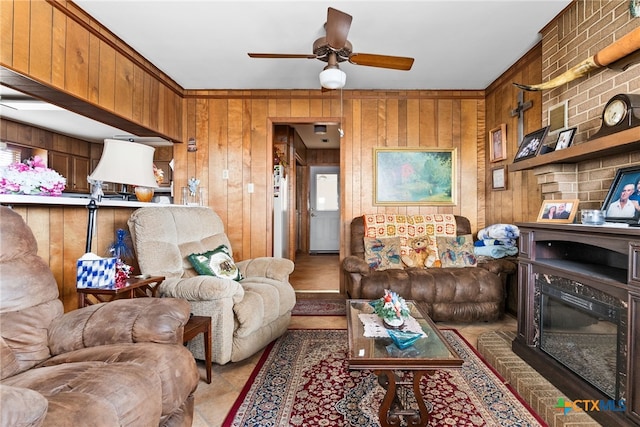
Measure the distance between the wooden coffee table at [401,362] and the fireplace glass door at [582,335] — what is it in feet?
2.56

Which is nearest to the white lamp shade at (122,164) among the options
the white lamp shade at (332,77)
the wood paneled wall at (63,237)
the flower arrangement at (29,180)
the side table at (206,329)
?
the flower arrangement at (29,180)

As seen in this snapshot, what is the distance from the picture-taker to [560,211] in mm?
2127

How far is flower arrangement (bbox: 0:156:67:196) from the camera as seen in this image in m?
1.66

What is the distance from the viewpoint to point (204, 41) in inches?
111

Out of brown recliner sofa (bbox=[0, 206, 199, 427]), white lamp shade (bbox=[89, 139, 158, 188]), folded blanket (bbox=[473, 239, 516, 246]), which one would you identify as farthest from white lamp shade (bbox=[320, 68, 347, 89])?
folded blanket (bbox=[473, 239, 516, 246])

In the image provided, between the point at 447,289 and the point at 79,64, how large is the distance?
3.47m

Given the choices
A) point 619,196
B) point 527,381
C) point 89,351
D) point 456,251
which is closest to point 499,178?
point 456,251

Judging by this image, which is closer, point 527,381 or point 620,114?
point 620,114

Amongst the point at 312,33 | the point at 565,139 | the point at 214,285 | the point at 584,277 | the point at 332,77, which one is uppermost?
the point at 312,33

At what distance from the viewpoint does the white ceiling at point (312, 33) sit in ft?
7.70

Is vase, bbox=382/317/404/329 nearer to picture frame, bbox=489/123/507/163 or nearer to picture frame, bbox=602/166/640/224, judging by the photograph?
picture frame, bbox=602/166/640/224

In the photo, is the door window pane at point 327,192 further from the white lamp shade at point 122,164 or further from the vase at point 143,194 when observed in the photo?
the white lamp shade at point 122,164

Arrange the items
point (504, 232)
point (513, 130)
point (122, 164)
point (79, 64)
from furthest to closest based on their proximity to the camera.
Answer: point (513, 130) < point (504, 232) < point (79, 64) < point (122, 164)

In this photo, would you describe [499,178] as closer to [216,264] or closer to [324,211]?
[216,264]
